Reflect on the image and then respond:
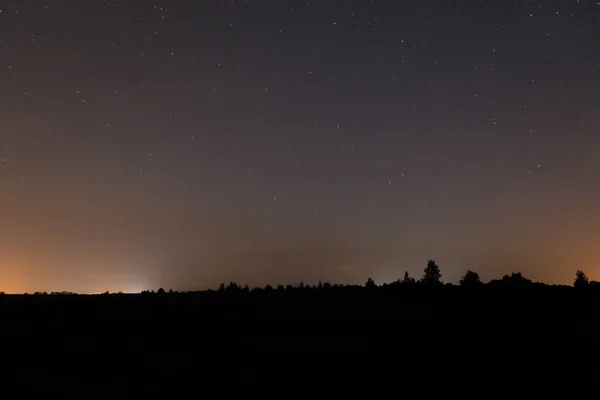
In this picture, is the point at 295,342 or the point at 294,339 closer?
the point at 295,342

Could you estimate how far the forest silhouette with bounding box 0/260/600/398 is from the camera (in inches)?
541

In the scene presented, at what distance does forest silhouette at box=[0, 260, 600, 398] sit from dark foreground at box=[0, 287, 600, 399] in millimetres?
50

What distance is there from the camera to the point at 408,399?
12031mm

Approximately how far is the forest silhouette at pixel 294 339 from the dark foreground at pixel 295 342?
0.05 meters

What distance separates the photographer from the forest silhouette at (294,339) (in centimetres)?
1374

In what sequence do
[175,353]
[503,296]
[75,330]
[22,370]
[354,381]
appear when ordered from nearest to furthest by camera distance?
[354,381]
[22,370]
[175,353]
[75,330]
[503,296]

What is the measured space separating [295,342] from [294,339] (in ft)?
1.39

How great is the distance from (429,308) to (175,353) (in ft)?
37.0

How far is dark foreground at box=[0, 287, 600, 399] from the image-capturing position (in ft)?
44.2

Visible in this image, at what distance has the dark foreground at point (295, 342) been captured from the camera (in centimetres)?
1348

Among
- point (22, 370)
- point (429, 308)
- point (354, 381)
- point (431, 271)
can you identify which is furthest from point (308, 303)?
point (431, 271)

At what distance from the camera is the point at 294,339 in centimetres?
1734

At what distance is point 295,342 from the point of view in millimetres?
16922

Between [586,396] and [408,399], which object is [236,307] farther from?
[586,396]
